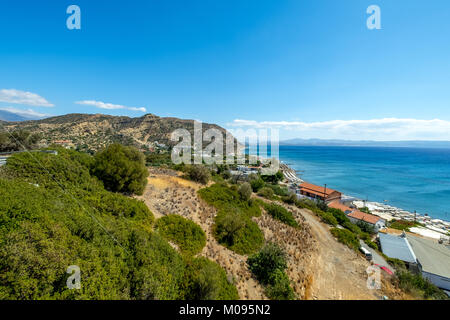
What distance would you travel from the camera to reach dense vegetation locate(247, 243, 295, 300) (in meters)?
6.93

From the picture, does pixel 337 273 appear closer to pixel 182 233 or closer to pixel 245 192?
pixel 245 192

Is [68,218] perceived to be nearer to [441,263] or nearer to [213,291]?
[213,291]

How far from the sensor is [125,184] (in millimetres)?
11688

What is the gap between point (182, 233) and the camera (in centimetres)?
891

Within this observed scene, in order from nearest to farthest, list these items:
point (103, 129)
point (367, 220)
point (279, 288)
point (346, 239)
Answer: point (279, 288), point (346, 239), point (367, 220), point (103, 129)

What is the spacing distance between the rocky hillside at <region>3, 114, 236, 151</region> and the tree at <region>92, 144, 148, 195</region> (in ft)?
112

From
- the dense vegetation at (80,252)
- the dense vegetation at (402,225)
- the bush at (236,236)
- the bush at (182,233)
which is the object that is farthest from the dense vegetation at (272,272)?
the dense vegetation at (402,225)

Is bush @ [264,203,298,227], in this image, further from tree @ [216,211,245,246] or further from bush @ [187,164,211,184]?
bush @ [187,164,211,184]

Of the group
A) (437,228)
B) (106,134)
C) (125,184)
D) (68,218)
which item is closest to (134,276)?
(68,218)

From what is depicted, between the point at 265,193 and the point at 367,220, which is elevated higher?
the point at 265,193

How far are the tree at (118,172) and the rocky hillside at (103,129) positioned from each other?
34143 millimetres

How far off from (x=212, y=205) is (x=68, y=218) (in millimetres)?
8677

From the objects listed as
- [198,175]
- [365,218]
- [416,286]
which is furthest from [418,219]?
[198,175]

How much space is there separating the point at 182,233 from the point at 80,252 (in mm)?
4672
